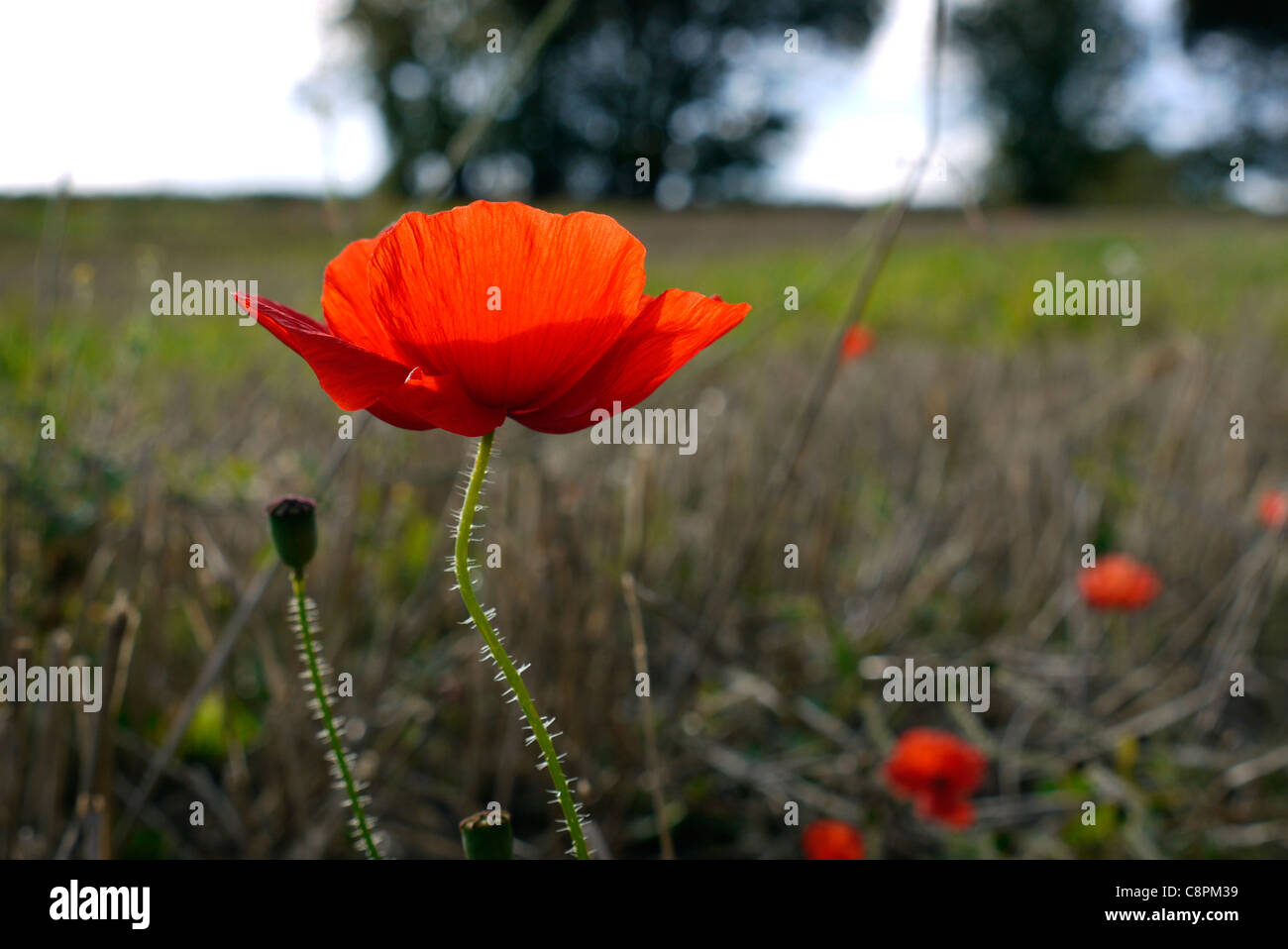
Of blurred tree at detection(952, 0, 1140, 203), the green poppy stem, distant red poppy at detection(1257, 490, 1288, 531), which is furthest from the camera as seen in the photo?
blurred tree at detection(952, 0, 1140, 203)

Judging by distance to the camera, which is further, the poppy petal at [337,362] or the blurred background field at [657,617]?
the blurred background field at [657,617]

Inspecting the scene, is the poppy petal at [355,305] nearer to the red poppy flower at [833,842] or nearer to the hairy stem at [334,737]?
the hairy stem at [334,737]

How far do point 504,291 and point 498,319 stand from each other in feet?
0.05

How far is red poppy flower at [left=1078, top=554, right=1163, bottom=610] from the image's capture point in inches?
64.3

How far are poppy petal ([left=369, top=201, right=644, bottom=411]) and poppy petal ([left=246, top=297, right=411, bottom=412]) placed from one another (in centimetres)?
3

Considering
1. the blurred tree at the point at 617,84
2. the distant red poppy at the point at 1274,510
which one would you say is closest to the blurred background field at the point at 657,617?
the distant red poppy at the point at 1274,510

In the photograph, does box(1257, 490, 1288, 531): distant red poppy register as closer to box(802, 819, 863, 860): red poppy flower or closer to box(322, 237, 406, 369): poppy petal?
box(802, 819, 863, 860): red poppy flower

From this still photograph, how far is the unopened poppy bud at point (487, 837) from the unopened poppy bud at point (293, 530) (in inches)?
6.6

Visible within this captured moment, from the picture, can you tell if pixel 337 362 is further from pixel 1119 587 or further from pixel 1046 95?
pixel 1046 95

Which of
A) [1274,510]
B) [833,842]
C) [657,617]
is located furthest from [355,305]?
[1274,510]

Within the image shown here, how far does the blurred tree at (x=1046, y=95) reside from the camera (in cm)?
3117

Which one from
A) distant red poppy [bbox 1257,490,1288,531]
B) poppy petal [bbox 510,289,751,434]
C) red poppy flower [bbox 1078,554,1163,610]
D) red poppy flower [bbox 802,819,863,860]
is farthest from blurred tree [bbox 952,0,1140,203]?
poppy petal [bbox 510,289,751,434]

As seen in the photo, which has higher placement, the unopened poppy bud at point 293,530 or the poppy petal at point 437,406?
the poppy petal at point 437,406
